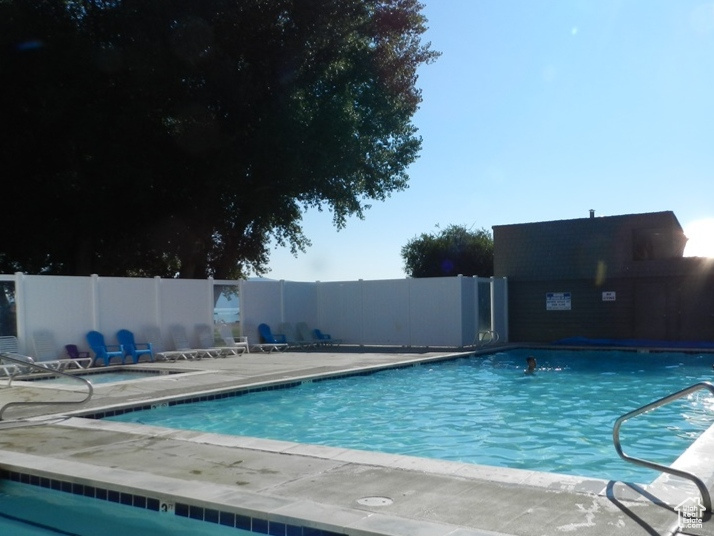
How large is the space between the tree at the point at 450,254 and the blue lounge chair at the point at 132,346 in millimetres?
28551

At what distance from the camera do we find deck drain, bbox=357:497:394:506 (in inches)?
186

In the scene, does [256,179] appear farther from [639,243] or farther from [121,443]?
[121,443]

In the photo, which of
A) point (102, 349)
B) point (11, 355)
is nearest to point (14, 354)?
point (11, 355)

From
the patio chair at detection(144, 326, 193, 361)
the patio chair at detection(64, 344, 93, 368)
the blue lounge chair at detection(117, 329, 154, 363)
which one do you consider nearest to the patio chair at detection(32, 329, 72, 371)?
the patio chair at detection(64, 344, 93, 368)

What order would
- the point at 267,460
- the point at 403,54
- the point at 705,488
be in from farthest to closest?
1. the point at 403,54
2. the point at 267,460
3. the point at 705,488

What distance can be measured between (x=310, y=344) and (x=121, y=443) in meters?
14.0

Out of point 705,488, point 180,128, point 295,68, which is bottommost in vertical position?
point 705,488

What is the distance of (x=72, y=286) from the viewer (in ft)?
51.9

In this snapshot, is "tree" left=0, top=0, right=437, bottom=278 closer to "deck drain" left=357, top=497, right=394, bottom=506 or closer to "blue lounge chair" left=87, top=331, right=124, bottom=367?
"blue lounge chair" left=87, top=331, right=124, bottom=367

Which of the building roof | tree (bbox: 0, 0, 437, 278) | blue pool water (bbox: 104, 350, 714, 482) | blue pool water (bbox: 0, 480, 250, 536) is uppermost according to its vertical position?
tree (bbox: 0, 0, 437, 278)

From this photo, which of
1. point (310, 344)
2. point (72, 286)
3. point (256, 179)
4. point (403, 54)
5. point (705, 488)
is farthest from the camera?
point (403, 54)

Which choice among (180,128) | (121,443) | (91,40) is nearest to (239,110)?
(180,128)

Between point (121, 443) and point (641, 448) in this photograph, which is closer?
point (121, 443)

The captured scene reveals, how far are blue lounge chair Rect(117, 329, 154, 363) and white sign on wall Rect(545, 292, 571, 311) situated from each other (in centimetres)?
1226
